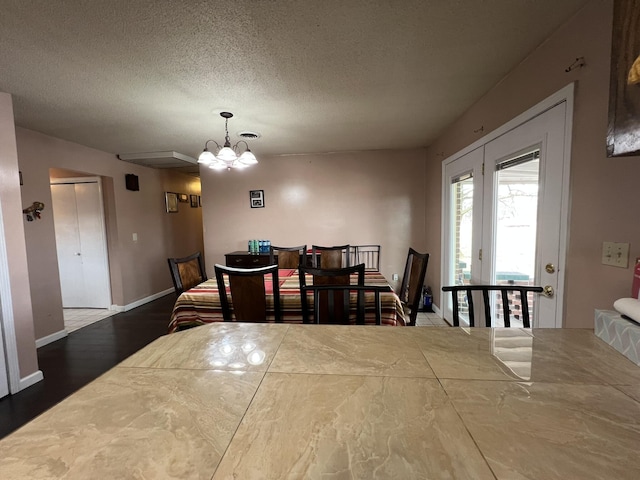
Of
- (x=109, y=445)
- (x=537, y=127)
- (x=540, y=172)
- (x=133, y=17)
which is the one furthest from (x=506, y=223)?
(x=133, y=17)

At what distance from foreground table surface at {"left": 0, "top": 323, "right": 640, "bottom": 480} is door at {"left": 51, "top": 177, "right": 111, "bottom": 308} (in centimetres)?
409

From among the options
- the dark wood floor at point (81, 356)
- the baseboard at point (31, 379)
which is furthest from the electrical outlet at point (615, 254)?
the baseboard at point (31, 379)

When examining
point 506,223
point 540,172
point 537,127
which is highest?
point 537,127

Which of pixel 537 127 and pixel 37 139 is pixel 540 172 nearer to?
pixel 537 127

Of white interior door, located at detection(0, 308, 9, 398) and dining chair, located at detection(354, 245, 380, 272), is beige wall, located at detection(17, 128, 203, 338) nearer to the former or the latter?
white interior door, located at detection(0, 308, 9, 398)

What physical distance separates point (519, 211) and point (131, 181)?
4.93m

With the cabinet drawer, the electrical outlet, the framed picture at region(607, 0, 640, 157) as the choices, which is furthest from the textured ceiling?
the cabinet drawer

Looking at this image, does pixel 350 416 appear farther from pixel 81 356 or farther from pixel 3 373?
pixel 81 356

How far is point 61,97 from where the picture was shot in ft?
7.21

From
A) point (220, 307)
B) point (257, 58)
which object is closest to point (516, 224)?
A: point (257, 58)

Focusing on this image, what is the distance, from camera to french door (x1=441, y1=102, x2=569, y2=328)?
1.61 m

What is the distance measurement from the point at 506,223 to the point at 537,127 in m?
0.71

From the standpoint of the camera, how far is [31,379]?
222 cm

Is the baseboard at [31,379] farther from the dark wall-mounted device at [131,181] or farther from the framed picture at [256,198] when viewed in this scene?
the framed picture at [256,198]
